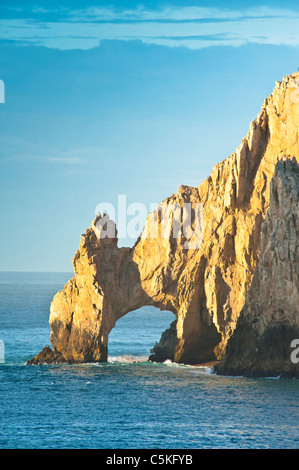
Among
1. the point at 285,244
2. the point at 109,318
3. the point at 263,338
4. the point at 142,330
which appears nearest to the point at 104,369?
the point at 109,318

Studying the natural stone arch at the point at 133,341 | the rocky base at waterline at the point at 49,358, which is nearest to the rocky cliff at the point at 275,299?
the natural stone arch at the point at 133,341

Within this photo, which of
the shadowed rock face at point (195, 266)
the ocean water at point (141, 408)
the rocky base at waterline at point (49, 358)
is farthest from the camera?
the rocky base at waterline at point (49, 358)

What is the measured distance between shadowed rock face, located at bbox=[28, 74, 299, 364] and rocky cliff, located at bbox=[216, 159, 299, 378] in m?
7.49

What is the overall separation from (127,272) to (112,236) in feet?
17.3

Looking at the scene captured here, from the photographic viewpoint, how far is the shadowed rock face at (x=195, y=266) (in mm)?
94562

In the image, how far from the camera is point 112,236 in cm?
10150

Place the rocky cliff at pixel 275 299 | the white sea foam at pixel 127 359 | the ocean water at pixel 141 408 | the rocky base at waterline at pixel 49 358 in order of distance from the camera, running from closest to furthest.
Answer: the ocean water at pixel 141 408 < the rocky cliff at pixel 275 299 < the rocky base at waterline at pixel 49 358 < the white sea foam at pixel 127 359

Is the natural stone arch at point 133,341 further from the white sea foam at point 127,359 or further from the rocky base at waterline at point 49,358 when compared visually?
the rocky base at waterline at point 49,358

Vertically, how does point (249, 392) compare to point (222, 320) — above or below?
below

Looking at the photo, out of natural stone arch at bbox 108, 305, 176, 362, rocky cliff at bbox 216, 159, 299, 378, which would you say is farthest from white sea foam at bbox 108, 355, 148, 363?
rocky cliff at bbox 216, 159, 299, 378

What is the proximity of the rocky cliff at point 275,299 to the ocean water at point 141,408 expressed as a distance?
2.18 meters

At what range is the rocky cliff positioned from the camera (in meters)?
82.8
